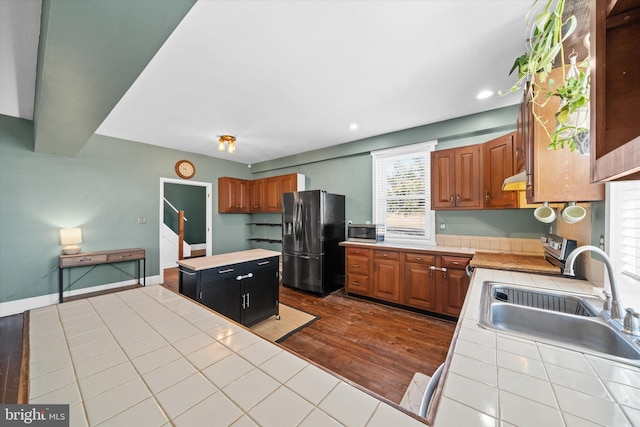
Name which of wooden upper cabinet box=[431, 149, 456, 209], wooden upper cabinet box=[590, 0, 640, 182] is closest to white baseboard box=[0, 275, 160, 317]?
wooden upper cabinet box=[590, 0, 640, 182]

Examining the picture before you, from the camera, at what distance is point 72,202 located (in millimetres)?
3654

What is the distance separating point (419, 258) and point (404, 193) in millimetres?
1139

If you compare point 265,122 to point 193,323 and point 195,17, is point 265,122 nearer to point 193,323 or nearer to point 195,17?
point 195,17

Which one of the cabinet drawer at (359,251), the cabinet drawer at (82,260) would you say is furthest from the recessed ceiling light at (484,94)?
the cabinet drawer at (82,260)

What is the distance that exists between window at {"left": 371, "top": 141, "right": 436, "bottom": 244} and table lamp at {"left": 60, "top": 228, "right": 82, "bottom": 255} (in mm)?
4628

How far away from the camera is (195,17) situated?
61.8 inches

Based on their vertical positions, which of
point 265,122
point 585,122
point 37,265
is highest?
point 265,122

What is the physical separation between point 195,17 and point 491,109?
3.31 m

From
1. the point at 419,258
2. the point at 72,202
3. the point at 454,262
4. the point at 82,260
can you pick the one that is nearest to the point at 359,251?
the point at 419,258

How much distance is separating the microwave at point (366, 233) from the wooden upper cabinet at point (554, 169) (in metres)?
2.45

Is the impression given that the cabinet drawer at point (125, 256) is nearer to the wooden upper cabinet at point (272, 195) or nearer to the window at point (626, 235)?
the wooden upper cabinet at point (272, 195)

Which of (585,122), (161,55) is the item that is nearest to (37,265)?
(161,55)

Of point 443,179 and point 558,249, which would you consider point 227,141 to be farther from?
point 558,249

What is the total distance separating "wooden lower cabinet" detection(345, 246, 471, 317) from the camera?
9.21ft
